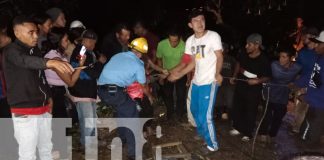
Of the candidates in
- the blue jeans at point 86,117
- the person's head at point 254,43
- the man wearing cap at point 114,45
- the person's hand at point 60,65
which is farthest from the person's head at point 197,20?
the person's hand at point 60,65

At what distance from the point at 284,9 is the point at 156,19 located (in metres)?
5.21

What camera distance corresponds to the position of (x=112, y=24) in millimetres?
12156

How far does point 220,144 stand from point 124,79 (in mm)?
2212

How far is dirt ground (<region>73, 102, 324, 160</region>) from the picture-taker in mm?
5641

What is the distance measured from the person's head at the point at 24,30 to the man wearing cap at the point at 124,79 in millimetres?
1392

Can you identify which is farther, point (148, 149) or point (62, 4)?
point (62, 4)

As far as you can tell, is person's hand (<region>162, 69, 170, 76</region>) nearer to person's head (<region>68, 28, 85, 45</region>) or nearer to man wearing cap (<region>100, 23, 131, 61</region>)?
man wearing cap (<region>100, 23, 131, 61</region>)

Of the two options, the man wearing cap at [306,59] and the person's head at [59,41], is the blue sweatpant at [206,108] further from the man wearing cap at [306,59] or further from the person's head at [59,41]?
the person's head at [59,41]

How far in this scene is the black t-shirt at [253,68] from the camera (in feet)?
19.4

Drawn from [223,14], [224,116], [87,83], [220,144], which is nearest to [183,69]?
[220,144]

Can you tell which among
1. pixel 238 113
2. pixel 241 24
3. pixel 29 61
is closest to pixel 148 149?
pixel 238 113

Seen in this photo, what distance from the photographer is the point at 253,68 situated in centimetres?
597

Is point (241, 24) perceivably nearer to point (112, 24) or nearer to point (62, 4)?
point (112, 24)

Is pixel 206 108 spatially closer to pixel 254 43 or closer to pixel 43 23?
pixel 254 43
